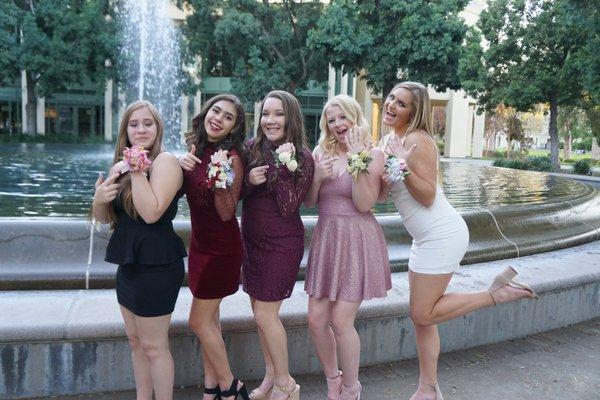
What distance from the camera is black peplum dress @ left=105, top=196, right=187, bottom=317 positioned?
293cm

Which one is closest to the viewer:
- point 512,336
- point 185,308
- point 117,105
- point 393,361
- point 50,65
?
point 185,308

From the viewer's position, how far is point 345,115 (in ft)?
10.6

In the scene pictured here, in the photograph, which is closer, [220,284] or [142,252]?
[142,252]

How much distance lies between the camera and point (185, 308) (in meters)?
3.70

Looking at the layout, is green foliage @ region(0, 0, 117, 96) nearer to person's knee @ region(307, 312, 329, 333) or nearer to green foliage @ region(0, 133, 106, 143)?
green foliage @ region(0, 133, 106, 143)

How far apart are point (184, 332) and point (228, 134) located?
1322mm

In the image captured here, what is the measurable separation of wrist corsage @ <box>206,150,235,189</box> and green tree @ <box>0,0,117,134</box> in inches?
1215

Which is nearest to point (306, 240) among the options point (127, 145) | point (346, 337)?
point (346, 337)

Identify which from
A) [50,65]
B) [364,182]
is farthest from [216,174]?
[50,65]

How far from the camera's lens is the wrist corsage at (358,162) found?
2.99 metres

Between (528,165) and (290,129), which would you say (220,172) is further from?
(528,165)

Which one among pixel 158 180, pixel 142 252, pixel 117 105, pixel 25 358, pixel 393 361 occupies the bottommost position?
pixel 393 361

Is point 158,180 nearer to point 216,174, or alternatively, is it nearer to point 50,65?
point 216,174

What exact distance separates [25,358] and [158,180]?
1.46 metres
